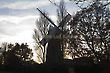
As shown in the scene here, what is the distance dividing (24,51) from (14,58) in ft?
48.4

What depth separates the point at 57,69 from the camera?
1852 cm

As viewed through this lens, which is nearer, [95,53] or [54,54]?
[95,53]

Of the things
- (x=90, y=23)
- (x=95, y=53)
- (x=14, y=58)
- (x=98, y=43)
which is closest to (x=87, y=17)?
(x=90, y=23)

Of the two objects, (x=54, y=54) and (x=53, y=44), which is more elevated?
(x=53, y=44)

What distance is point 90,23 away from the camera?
15172mm

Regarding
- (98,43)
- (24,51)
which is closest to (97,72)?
(98,43)

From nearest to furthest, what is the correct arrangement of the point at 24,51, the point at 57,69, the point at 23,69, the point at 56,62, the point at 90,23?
the point at 90,23
the point at 57,69
the point at 56,62
the point at 23,69
the point at 24,51

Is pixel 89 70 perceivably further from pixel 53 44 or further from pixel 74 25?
pixel 53 44

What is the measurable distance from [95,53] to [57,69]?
595cm

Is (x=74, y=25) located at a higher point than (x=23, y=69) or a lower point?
higher

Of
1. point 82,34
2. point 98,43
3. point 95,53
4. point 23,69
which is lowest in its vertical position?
point 23,69

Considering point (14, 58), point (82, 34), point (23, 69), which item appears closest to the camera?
point (82, 34)

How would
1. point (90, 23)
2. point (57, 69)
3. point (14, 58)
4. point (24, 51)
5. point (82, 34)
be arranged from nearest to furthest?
point (90, 23) → point (82, 34) → point (57, 69) → point (14, 58) → point (24, 51)

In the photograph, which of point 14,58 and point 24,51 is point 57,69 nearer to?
point 14,58
